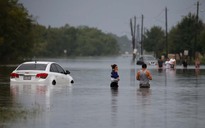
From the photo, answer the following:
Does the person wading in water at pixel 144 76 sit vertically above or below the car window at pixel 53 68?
below

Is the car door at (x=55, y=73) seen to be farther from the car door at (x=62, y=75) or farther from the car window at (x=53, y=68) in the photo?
the car door at (x=62, y=75)

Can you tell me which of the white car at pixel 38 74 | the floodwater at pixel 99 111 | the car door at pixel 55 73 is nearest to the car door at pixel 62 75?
the white car at pixel 38 74

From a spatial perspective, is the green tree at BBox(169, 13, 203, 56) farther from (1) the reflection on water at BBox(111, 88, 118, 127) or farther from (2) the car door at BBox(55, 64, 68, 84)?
(1) the reflection on water at BBox(111, 88, 118, 127)

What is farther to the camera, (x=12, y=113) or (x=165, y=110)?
(x=165, y=110)

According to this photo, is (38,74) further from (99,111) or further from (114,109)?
(99,111)

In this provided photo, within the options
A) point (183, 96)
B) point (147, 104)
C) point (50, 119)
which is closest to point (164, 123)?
point (50, 119)

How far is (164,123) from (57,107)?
5.25 m

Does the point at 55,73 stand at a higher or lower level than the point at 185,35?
lower

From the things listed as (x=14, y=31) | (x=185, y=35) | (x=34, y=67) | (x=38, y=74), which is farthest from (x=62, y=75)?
(x=185, y=35)

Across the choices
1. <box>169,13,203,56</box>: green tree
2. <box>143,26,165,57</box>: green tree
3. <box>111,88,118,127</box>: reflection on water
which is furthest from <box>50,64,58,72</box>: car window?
<box>143,26,165,57</box>: green tree

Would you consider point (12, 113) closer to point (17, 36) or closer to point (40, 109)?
point (40, 109)

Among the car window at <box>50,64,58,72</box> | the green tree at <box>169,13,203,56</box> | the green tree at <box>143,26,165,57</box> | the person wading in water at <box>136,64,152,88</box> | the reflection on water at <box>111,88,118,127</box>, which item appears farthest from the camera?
the green tree at <box>143,26,165,57</box>

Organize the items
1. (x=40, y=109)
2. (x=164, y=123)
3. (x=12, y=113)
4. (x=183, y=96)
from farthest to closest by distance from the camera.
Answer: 1. (x=183, y=96)
2. (x=40, y=109)
3. (x=12, y=113)
4. (x=164, y=123)

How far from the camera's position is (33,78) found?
3284 cm
